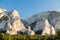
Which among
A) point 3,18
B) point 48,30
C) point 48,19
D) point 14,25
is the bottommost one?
point 48,30

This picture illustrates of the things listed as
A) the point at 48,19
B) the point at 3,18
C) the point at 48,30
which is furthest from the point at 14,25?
the point at 48,19

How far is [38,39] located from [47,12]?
5898 centimetres

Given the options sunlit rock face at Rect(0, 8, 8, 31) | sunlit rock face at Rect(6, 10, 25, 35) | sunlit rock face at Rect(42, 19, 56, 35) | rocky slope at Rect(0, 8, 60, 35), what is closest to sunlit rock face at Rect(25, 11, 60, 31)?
rocky slope at Rect(0, 8, 60, 35)

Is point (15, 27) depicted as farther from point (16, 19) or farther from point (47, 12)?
point (47, 12)

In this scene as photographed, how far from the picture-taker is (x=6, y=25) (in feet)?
375

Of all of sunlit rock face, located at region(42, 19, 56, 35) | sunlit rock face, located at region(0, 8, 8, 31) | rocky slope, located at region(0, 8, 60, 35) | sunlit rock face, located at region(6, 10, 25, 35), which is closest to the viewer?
sunlit rock face, located at region(6, 10, 25, 35)

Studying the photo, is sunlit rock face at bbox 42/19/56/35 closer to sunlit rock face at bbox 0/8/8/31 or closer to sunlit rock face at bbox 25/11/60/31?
sunlit rock face at bbox 25/11/60/31

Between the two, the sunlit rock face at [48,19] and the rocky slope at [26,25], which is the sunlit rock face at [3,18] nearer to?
the rocky slope at [26,25]

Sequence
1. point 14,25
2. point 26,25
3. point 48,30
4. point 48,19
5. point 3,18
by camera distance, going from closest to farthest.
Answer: point 48,30 < point 14,25 < point 26,25 < point 3,18 < point 48,19

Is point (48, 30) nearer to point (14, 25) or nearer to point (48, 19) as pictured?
point (14, 25)

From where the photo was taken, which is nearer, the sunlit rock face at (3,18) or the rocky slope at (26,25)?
the rocky slope at (26,25)

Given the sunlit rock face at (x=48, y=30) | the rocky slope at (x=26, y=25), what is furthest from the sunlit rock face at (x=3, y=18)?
the sunlit rock face at (x=48, y=30)

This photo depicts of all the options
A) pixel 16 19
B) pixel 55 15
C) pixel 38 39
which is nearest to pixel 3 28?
pixel 16 19

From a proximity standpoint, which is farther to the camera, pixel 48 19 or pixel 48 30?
pixel 48 19
